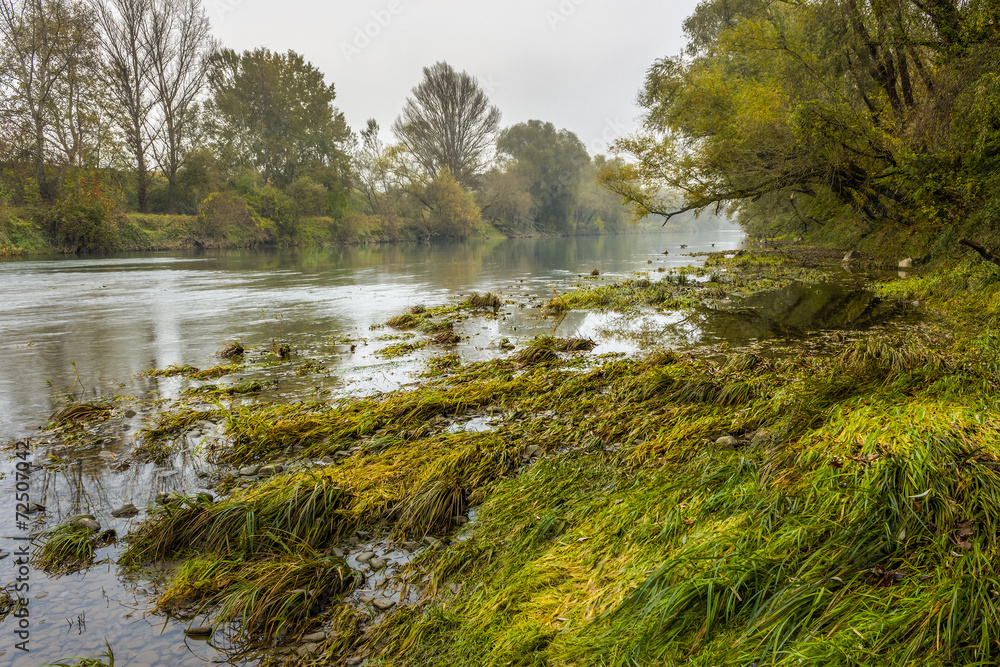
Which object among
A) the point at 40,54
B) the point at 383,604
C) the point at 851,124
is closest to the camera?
the point at 383,604

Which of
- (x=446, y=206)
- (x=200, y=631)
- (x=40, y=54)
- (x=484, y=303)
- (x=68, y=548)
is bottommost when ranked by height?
(x=200, y=631)

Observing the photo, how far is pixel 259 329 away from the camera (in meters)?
11.8

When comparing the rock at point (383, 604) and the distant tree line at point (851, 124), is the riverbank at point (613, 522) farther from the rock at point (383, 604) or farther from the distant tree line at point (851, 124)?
the distant tree line at point (851, 124)

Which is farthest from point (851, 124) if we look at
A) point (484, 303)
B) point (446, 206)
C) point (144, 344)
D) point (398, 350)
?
point (446, 206)

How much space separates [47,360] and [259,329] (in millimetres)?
Answer: 3638

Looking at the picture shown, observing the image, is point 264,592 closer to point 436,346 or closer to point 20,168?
point 436,346

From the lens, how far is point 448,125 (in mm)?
69750

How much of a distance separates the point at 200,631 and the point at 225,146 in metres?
58.0

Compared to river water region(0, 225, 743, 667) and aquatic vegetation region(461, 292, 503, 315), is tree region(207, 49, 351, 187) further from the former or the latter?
aquatic vegetation region(461, 292, 503, 315)

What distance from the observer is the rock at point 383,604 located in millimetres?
3215

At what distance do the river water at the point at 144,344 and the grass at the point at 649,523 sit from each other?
1.21 feet

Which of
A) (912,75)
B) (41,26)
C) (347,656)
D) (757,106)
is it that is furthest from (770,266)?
(41,26)

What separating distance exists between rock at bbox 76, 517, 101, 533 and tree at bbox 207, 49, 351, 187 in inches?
2119

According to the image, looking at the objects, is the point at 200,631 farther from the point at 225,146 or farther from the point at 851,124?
the point at 225,146
